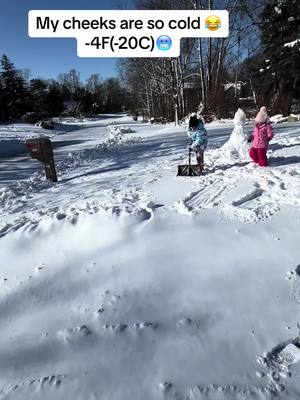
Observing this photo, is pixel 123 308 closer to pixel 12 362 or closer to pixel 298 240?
pixel 12 362

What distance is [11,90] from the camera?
54.0 meters

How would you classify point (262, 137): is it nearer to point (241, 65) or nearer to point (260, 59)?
point (260, 59)

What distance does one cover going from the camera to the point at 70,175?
9.32 meters

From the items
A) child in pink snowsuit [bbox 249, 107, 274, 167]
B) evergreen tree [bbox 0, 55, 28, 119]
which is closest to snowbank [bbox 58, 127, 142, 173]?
child in pink snowsuit [bbox 249, 107, 274, 167]

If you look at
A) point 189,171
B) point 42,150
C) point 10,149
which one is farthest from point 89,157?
point 10,149

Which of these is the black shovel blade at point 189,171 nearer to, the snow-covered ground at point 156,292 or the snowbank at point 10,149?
the snow-covered ground at point 156,292

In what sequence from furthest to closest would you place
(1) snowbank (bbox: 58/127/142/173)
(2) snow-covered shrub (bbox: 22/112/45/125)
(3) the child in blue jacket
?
1. (2) snow-covered shrub (bbox: 22/112/45/125)
2. (1) snowbank (bbox: 58/127/142/173)
3. (3) the child in blue jacket

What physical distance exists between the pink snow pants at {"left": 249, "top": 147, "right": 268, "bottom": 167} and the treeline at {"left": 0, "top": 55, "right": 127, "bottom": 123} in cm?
4109

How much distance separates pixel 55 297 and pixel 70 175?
228 inches

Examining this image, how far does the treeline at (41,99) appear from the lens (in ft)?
176

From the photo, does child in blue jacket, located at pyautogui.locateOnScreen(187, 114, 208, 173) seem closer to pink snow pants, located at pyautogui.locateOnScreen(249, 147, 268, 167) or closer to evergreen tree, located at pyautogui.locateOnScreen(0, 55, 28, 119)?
pink snow pants, located at pyautogui.locateOnScreen(249, 147, 268, 167)

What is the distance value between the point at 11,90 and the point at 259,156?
5447 centimetres

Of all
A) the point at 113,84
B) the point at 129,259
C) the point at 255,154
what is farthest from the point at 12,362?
the point at 113,84

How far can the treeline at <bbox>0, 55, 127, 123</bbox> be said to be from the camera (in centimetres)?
5369
